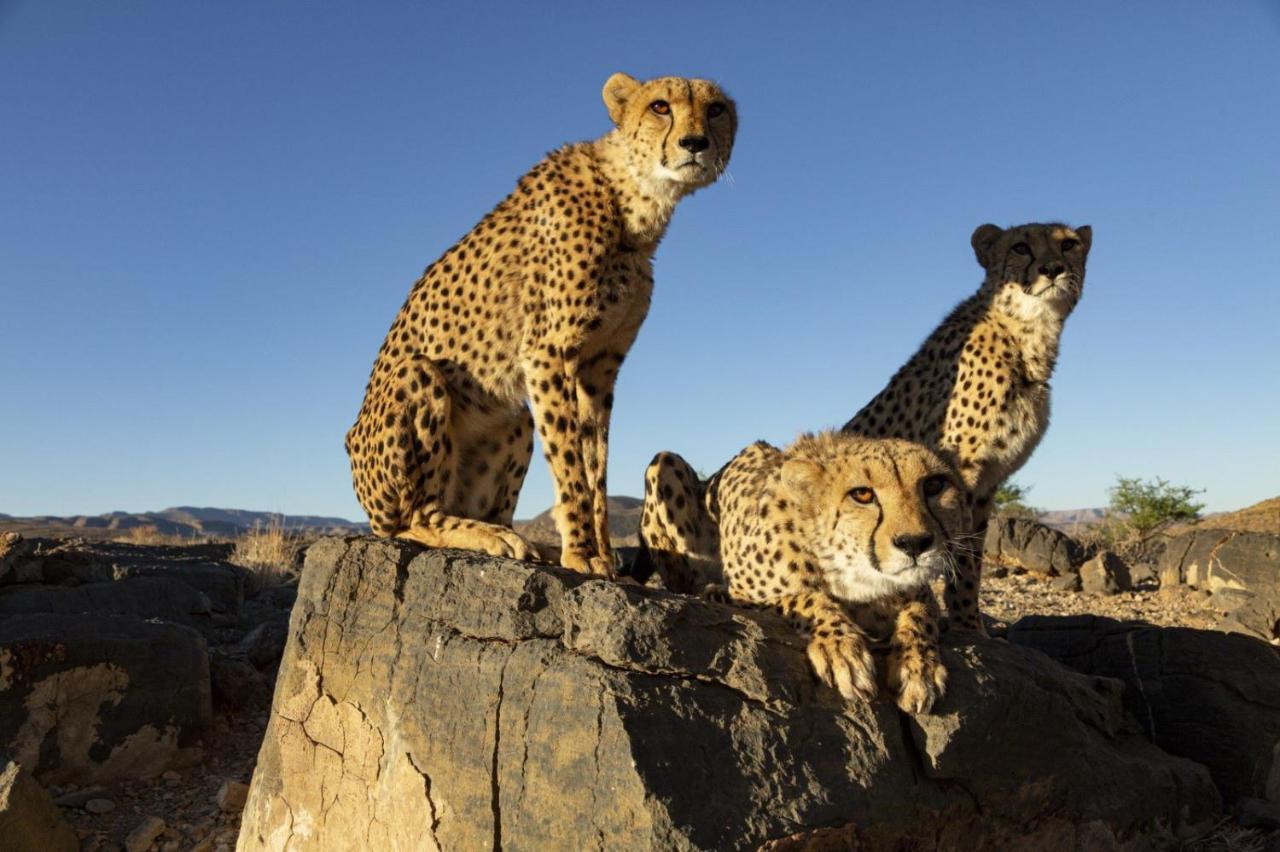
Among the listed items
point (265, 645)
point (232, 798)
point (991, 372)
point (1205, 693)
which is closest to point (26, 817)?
point (232, 798)

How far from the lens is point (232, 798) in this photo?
4.58 metres

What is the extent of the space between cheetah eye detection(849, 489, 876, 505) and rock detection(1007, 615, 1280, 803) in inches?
82.1

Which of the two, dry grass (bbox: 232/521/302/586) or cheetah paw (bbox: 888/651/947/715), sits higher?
dry grass (bbox: 232/521/302/586)

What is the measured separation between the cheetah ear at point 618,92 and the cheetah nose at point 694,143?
41 cm

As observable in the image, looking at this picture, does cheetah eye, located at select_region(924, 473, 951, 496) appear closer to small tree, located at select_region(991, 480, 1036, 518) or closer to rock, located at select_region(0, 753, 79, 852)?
rock, located at select_region(0, 753, 79, 852)

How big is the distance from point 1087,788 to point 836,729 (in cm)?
A: 110

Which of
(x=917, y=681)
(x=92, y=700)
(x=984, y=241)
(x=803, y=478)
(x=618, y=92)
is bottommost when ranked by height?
(x=92, y=700)

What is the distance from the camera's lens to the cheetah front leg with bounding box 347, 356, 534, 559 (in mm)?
3930

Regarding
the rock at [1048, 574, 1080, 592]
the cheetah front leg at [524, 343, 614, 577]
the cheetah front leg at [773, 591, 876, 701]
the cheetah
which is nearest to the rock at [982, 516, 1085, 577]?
the rock at [1048, 574, 1080, 592]

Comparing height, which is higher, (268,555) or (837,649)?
(268,555)

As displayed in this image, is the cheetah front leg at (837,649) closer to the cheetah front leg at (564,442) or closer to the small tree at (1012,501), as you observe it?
the cheetah front leg at (564,442)

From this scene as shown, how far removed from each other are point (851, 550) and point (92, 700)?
3.57m

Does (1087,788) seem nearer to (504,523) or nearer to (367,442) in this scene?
(504,523)

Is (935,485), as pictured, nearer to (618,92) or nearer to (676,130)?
(676,130)
